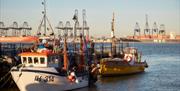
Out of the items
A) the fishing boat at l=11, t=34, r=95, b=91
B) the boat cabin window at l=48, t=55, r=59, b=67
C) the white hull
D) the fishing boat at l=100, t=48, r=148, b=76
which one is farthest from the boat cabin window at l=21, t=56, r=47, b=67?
the fishing boat at l=100, t=48, r=148, b=76

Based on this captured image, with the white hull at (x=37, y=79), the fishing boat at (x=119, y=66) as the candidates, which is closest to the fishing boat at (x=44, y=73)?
the white hull at (x=37, y=79)

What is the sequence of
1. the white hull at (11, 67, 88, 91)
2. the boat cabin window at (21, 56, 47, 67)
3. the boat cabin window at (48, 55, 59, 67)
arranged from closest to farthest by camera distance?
the white hull at (11, 67, 88, 91)
the boat cabin window at (21, 56, 47, 67)
the boat cabin window at (48, 55, 59, 67)

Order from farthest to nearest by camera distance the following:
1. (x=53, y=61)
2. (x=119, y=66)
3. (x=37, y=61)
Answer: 1. (x=119, y=66)
2. (x=53, y=61)
3. (x=37, y=61)

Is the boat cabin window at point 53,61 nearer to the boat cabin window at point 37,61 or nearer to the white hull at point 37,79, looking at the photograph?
the boat cabin window at point 37,61

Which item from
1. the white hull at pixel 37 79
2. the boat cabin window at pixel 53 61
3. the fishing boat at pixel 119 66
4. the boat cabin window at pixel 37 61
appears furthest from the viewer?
the fishing boat at pixel 119 66

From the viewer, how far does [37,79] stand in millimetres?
34906

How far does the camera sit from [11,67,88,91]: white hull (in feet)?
113

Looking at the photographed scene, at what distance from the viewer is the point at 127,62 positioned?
2095 inches

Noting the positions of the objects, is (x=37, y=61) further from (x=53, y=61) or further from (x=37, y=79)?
(x=37, y=79)

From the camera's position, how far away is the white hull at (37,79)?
34562 millimetres

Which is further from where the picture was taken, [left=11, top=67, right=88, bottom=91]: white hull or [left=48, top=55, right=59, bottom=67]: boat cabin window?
[left=48, top=55, right=59, bottom=67]: boat cabin window

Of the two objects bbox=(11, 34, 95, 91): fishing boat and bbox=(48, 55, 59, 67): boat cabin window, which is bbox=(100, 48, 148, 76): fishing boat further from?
bbox=(48, 55, 59, 67): boat cabin window

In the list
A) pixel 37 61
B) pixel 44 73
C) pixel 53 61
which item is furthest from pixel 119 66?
pixel 44 73

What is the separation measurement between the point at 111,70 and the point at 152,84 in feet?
18.8
